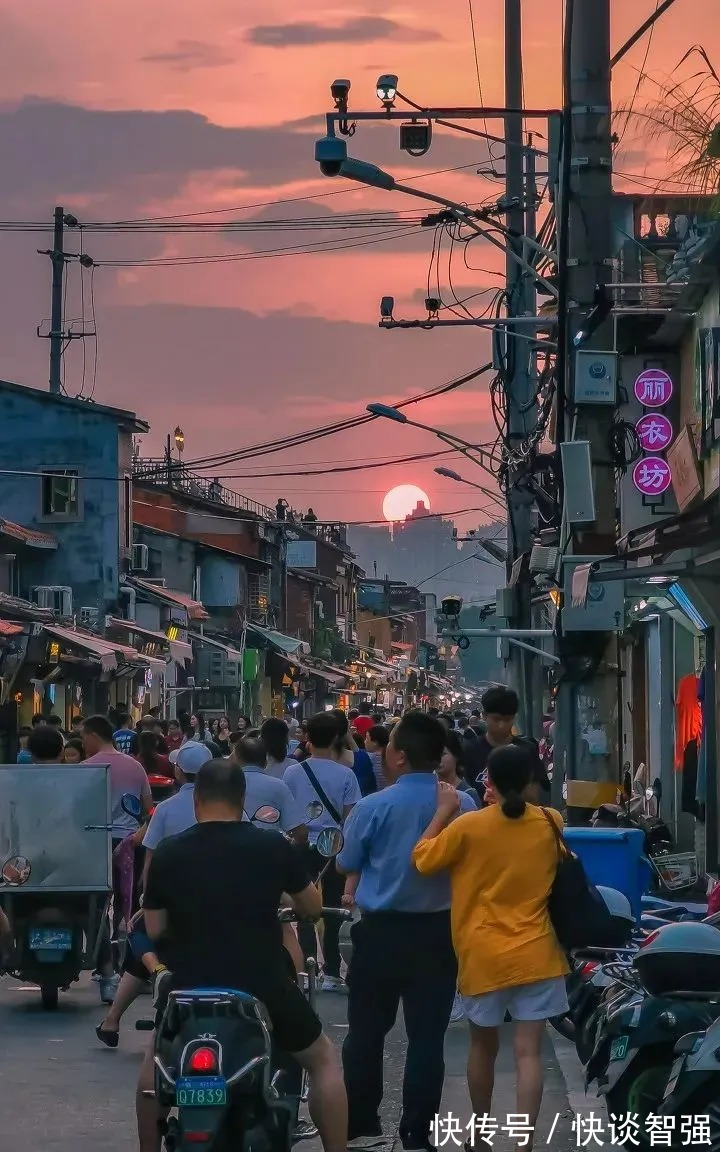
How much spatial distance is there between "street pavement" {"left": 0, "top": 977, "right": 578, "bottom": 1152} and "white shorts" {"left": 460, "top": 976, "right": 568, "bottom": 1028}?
0.55 metres

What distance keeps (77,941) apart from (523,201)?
17148mm

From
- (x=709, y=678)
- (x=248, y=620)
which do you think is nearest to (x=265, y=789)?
(x=709, y=678)

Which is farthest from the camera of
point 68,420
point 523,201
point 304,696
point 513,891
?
point 304,696

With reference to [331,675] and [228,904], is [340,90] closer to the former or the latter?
[228,904]

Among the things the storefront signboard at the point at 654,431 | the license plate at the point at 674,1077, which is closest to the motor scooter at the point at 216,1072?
the license plate at the point at 674,1077

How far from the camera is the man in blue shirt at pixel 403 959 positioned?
27.5ft

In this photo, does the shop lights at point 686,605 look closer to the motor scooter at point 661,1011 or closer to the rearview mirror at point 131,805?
the rearview mirror at point 131,805

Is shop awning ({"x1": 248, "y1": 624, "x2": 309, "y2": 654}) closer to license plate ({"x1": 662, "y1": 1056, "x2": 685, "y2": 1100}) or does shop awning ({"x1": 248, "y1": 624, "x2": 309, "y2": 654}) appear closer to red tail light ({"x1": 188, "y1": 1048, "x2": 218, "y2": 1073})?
license plate ({"x1": 662, "y1": 1056, "x2": 685, "y2": 1100})

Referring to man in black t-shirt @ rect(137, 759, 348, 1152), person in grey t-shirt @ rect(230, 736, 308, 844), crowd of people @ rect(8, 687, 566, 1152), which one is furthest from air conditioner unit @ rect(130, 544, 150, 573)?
man in black t-shirt @ rect(137, 759, 348, 1152)

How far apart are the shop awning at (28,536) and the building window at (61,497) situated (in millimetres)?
929

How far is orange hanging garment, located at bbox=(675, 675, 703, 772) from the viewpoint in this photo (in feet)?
72.6

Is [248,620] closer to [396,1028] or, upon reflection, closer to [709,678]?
[709,678]

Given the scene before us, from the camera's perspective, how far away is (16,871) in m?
13.1

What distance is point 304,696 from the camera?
77.0 m
